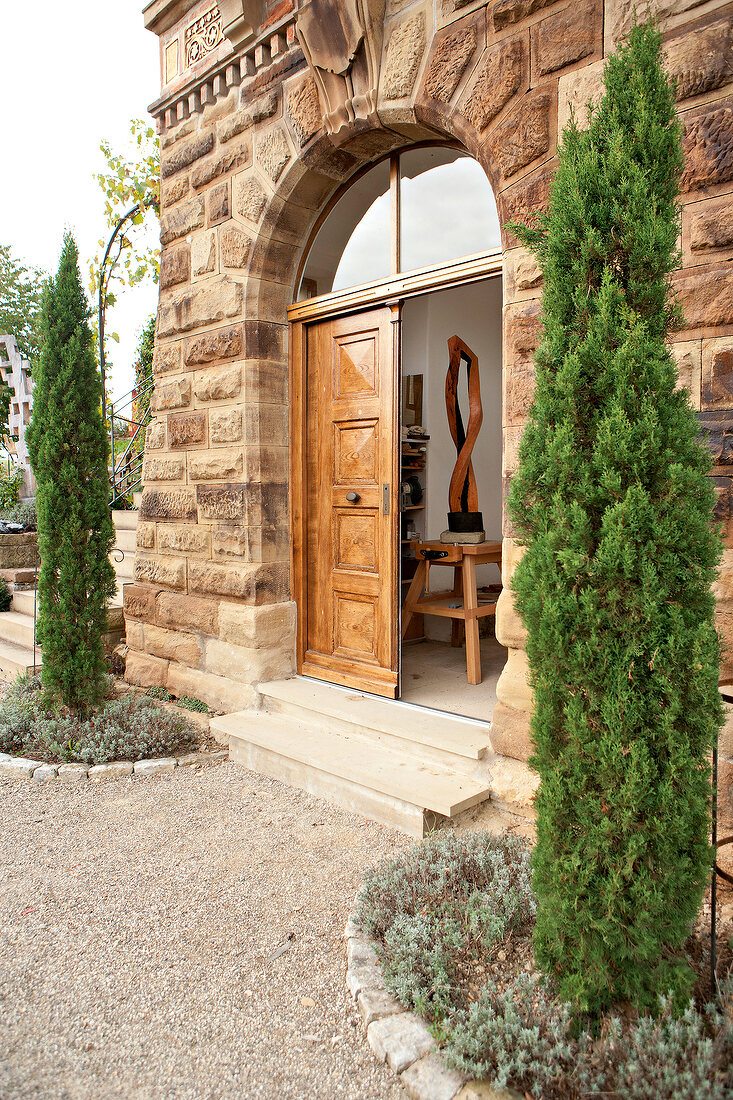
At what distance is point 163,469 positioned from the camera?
514 cm

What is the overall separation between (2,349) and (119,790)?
8553mm

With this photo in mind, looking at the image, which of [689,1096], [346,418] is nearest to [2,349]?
[346,418]

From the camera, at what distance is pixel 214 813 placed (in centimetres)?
350

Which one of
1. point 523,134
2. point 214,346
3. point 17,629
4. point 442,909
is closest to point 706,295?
point 523,134

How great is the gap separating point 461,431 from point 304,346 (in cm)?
146

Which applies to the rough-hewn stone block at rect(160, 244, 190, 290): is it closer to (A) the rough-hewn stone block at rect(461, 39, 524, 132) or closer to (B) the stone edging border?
(A) the rough-hewn stone block at rect(461, 39, 524, 132)

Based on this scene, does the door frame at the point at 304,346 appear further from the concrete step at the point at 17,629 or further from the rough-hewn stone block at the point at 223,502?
the concrete step at the point at 17,629

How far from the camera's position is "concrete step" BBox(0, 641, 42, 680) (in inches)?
238

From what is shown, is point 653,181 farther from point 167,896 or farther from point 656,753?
point 167,896

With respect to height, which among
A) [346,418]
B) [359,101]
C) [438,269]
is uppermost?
[359,101]

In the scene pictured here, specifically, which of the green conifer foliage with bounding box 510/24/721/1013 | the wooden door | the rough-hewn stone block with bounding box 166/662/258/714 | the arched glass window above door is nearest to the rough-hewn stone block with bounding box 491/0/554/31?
the arched glass window above door

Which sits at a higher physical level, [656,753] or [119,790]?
[656,753]

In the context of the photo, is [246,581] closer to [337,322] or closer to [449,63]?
[337,322]

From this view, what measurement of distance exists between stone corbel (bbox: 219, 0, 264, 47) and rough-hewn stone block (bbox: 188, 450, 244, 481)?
2.48 m
